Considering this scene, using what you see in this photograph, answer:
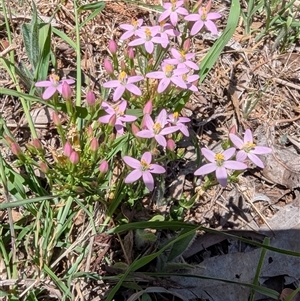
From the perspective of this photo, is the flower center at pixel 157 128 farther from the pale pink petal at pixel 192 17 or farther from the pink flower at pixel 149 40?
the pale pink petal at pixel 192 17

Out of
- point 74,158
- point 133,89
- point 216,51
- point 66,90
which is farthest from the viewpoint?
point 216,51

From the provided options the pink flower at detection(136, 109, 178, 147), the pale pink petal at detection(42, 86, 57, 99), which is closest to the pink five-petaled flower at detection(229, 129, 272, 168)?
the pink flower at detection(136, 109, 178, 147)

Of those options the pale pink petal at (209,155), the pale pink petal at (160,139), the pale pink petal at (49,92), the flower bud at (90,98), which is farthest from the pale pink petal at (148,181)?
the pale pink petal at (49,92)

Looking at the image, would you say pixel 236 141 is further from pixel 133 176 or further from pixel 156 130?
pixel 133 176

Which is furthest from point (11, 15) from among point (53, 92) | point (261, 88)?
point (261, 88)

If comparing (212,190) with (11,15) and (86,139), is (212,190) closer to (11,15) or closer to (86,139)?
(86,139)

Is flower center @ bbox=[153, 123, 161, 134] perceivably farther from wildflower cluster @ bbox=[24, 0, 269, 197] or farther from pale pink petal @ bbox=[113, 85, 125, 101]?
pale pink petal @ bbox=[113, 85, 125, 101]

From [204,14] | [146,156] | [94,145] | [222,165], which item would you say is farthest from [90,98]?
[204,14]
